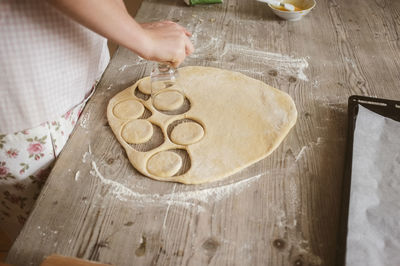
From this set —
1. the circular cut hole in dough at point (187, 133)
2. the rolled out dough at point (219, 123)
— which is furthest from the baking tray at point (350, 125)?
the circular cut hole in dough at point (187, 133)

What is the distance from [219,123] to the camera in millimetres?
938

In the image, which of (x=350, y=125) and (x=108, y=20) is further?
(x=350, y=125)

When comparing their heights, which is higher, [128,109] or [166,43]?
[166,43]

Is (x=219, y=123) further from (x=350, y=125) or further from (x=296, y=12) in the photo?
(x=296, y=12)

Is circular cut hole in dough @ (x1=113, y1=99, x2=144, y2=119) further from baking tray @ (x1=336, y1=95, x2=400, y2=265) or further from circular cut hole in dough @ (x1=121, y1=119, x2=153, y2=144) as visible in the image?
baking tray @ (x1=336, y1=95, x2=400, y2=265)

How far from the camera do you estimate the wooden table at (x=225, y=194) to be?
660 mm

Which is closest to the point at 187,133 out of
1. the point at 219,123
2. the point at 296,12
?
the point at 219,123

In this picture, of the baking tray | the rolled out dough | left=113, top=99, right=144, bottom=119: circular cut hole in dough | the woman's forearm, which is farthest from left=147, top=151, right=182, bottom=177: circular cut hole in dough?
the baking tray

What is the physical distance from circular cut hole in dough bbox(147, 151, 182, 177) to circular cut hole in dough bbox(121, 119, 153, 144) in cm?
7

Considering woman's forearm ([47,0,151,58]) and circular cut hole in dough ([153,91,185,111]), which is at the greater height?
woman's forearm ([47,0,151,58])

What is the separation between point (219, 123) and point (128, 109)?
0.28 m

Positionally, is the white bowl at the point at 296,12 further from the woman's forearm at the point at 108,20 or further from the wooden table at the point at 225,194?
the woman's forearm at the point at 108,20

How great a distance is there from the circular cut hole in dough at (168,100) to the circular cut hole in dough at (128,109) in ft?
0.17

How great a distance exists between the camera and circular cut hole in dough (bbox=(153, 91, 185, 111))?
986 millimetres
